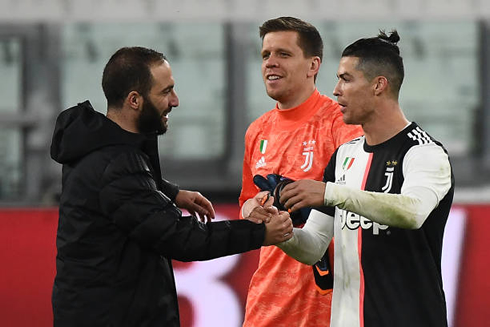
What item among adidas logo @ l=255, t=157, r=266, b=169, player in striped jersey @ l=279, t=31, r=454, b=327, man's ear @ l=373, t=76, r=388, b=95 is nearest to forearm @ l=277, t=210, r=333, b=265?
player in striped jersey @ l=279, t=31, r=454, b=327

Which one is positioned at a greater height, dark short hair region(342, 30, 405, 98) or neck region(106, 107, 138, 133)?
dark short hair region(342, 30, 405, 98)

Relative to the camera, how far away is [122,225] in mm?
2682

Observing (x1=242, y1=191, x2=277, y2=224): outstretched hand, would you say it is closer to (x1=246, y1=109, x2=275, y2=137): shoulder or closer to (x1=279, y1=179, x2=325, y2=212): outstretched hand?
(x1=279, y1=179, x2=325, y2=212): outstretched hand

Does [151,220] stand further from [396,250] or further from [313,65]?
[313,65]

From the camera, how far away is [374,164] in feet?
9.07

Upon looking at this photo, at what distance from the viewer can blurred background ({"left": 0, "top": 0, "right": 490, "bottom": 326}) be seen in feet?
20.0

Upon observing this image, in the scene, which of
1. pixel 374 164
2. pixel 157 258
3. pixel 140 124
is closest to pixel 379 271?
pixel 374 164

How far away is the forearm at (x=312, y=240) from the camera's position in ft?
9.77

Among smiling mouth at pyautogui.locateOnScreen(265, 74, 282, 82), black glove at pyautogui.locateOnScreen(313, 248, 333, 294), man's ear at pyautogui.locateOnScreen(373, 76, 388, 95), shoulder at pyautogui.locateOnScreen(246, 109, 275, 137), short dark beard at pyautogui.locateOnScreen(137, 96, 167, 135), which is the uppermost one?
man's ear at pyautogui.locateOnScreen(373, 76, 388, 95)

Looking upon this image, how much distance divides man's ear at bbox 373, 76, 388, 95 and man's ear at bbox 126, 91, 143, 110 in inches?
32.0

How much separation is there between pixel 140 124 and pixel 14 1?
377cm

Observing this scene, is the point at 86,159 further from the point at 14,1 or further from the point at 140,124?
the point at 14,1

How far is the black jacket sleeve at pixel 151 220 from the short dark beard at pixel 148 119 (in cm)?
14

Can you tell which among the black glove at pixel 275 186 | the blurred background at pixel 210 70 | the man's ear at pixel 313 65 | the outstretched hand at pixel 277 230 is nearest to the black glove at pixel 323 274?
the black glove at pixel 275 186
